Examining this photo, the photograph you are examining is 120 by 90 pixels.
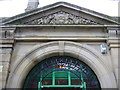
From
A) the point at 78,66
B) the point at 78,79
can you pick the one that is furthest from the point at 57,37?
the point at 78,79

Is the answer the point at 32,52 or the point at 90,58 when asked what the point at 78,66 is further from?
the point at 32,52

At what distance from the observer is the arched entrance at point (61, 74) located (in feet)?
18.0

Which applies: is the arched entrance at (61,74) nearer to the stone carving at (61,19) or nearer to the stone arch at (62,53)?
the stone arch at (62,53)

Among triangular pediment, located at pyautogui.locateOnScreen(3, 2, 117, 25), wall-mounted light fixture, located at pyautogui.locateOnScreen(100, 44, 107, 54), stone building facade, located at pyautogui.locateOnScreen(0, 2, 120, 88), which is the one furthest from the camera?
triangular pediment, located at pyautogui.locateOnScreen(3, 2, 117, 25)

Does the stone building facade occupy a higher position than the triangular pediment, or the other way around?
the triangular pediment

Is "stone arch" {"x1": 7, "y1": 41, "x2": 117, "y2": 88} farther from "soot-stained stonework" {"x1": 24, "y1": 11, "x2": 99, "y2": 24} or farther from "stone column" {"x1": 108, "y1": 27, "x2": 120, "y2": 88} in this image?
"soot-stained stonework" {"x1": 24, "y1": 11, "x2": 99, "y2": 24}

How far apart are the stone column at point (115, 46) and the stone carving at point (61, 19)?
0.94 m

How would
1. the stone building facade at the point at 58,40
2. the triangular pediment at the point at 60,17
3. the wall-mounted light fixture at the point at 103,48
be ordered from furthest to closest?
the triangular pediment at the point at 60,17 < the wall-mounted light fixture at the point at 103,48 < the stone building facade at the point at 58,40

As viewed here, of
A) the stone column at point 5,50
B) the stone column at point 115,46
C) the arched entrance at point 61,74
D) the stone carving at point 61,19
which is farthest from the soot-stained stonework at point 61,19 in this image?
the arched entrance at point 61,74

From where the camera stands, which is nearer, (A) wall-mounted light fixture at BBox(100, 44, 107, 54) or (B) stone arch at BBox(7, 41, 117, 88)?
(B) stone arch at BBox(7, 41, 117, 88)

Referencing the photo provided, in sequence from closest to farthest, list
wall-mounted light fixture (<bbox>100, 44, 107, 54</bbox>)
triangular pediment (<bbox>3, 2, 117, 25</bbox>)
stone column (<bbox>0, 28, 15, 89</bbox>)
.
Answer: stone column (<bbox>0, 28, 15, 89</bbox>)
wall-mounted light fixture (<bbox>100, 44, 107, 54</bbox>)
triangular pediment (<bbox>3, 2, 117, 25</bbox>)

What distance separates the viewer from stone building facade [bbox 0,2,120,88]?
5277mm

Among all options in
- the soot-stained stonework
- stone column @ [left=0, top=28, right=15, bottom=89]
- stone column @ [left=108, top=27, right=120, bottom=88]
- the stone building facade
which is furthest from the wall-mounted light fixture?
stone column @ [left=0, top=28, right=15, bottom=89]

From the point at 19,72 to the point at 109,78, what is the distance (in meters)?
3.37
